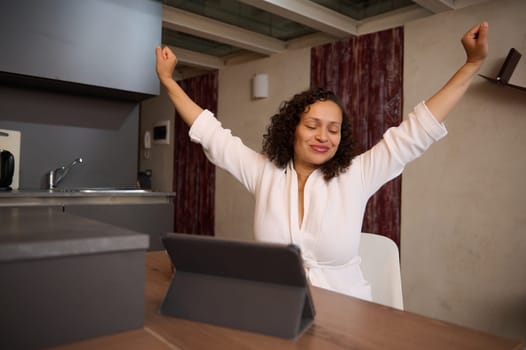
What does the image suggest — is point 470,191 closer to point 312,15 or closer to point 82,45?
point 312,15

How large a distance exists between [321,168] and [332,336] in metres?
0.97

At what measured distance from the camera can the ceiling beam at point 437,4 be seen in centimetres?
289

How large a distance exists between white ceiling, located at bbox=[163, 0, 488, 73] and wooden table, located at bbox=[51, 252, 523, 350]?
8.63 ft

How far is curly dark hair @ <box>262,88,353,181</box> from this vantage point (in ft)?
5.25

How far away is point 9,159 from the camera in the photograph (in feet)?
8.95

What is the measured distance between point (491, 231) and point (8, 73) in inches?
131

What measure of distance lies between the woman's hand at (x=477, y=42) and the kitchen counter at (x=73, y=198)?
2.31m

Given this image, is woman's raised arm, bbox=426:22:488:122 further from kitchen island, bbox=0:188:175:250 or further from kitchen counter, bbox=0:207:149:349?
kitchen island, bbox=0:188:175:250

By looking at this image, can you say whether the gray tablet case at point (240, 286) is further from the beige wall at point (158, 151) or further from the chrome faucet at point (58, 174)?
the beige wall at point (158, 151)

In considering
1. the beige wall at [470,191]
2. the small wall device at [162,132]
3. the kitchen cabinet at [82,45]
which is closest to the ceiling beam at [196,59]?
the small wall device at [162,132]

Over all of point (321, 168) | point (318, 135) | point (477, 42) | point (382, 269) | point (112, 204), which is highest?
point (477, 42)

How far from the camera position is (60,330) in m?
0.60

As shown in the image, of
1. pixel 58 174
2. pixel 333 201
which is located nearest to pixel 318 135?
pixel 333 201

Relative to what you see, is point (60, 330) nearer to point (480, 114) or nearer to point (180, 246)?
point (180, 246)
